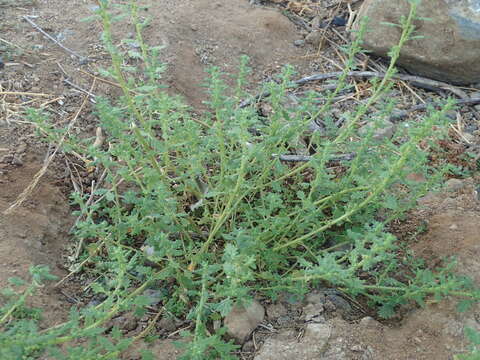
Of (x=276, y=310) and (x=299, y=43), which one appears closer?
(x=276, y=310)

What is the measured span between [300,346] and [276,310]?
324mm

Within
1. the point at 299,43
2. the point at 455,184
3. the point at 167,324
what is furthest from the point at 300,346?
the point at 299,43

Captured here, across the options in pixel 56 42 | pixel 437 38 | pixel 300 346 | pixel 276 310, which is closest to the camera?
pixel 300 346

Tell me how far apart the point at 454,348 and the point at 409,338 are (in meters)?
0.21

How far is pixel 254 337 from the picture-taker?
8.76ft

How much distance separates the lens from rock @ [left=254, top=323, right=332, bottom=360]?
2.49m

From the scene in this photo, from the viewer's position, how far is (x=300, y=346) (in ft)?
8.33

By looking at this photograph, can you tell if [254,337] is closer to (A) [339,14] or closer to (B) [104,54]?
(B) [104,54]

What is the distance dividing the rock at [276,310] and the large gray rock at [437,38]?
288 cm

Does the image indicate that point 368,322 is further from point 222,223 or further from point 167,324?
point 167,324

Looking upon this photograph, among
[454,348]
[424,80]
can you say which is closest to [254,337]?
[454,348]

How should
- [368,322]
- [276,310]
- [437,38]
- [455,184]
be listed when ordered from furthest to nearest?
[437,38] < [455,184] < [276,310] < [368,322]

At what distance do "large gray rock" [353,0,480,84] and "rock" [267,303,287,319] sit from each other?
9.46 feet

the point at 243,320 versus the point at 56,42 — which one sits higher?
the point at 56,42
